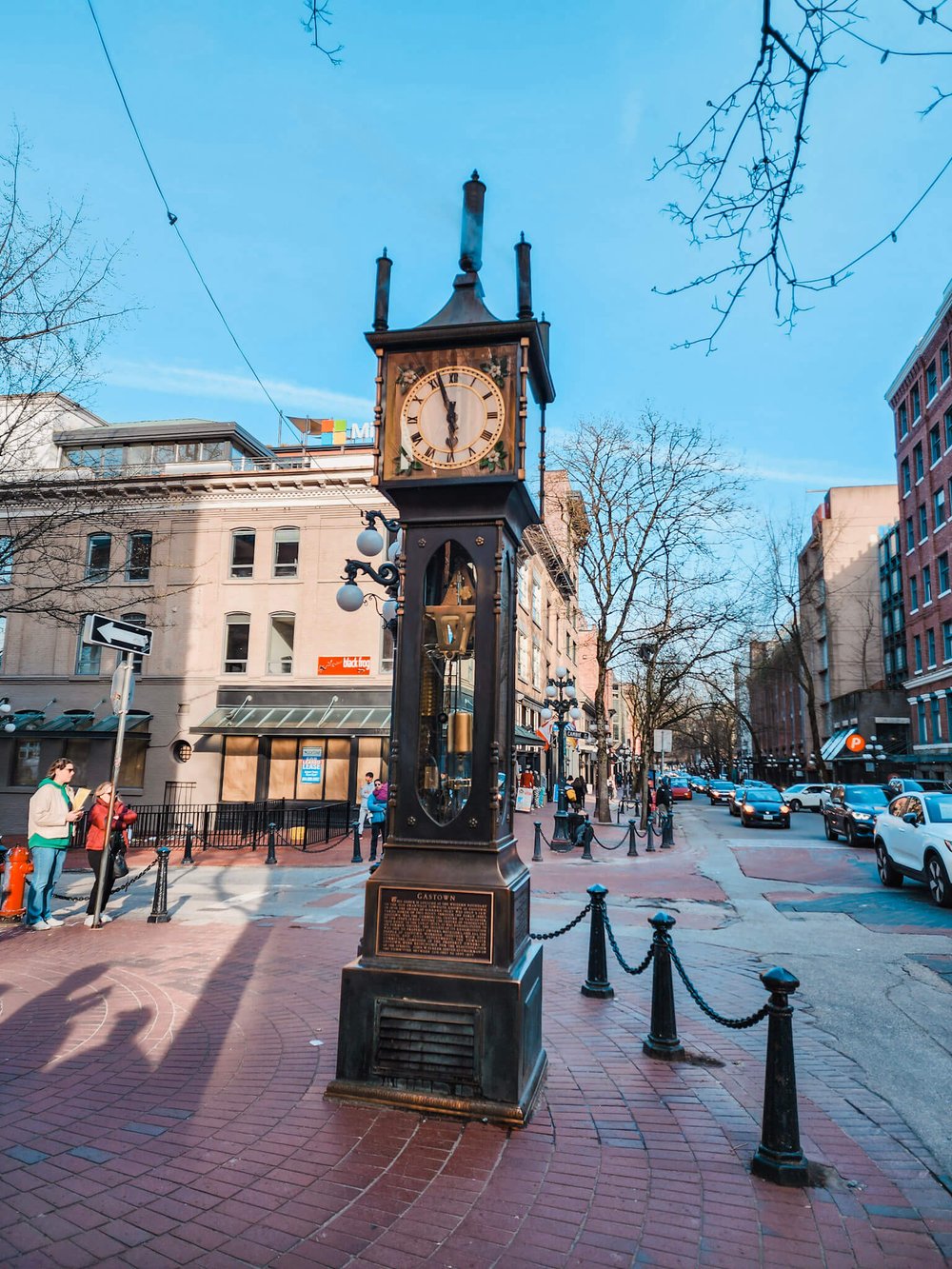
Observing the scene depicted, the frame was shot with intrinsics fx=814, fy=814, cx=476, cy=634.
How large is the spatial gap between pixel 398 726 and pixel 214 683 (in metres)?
25.7

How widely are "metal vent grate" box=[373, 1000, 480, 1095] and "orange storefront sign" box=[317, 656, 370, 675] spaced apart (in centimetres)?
2385

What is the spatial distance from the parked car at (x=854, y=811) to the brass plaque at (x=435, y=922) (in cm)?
1907

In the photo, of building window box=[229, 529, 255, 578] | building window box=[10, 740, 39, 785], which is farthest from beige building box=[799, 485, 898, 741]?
building window box=[10, 740, 39, 785]

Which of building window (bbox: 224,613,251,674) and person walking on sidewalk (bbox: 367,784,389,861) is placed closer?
person walking on sidewalk (bbox: 367,784,389,861)

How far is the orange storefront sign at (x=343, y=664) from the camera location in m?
28.2

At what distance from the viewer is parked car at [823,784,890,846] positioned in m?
20.8

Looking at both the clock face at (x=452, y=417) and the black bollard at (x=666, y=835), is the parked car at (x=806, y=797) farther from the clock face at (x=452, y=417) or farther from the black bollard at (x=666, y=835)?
the clock face at (x=452, y=417)

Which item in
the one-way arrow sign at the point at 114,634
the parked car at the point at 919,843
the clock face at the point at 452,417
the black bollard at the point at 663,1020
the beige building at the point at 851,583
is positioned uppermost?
the beige building at the point at 851,583

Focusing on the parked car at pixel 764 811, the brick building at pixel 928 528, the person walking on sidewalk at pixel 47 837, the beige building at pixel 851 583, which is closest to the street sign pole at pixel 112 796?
the person walking on sidewalk at pixel 47 837

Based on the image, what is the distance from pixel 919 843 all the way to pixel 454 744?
34.8 feet

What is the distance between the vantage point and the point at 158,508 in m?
30.4

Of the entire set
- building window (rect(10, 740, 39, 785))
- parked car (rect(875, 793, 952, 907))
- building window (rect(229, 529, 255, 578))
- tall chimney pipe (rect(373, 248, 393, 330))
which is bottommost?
parked car (rect(875, 793, 952, 907))

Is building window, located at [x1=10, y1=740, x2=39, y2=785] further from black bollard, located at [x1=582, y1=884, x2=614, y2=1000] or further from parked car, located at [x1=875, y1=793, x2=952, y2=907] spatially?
black bollard, located at [x1=582, y1=884, x2=614, y2=1000]

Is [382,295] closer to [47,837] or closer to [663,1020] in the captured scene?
[663,1020]
